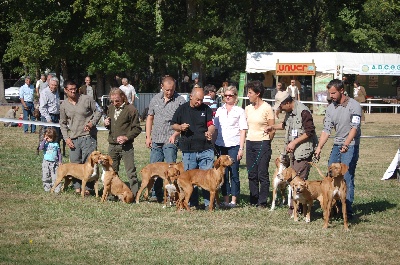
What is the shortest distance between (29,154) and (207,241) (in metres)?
10.7

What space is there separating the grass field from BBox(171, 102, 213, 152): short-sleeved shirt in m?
1.04

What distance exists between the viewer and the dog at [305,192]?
10414mm

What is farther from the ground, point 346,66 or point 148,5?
point 148,5

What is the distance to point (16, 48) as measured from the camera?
120 ft

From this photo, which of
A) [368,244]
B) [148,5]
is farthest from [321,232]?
[148,5]

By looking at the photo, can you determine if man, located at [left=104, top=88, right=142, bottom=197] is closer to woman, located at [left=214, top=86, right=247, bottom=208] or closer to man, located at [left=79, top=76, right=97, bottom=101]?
woman, located at [left=214, top=86, right=247, bottom=208]

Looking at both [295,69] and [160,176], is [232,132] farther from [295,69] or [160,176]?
[295,69]

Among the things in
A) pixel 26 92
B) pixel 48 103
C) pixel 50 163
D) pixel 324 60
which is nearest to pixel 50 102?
pixel 48 103

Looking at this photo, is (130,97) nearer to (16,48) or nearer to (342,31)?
(16,48)

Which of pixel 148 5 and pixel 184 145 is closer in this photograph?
pixel 184 145

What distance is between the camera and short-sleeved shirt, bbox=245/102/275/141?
453 inches

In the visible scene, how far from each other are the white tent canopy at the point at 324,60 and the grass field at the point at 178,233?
25172 millimetres

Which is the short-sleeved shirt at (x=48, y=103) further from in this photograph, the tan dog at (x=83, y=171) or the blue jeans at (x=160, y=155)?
the blue jeans at (x=160, y=155)

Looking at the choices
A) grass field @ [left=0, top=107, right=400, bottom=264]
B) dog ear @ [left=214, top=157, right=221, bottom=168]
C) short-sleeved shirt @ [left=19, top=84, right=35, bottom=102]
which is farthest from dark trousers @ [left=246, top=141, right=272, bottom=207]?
short-sleeved shirt @ [left=19, top=84, right=35, bottom=102]
